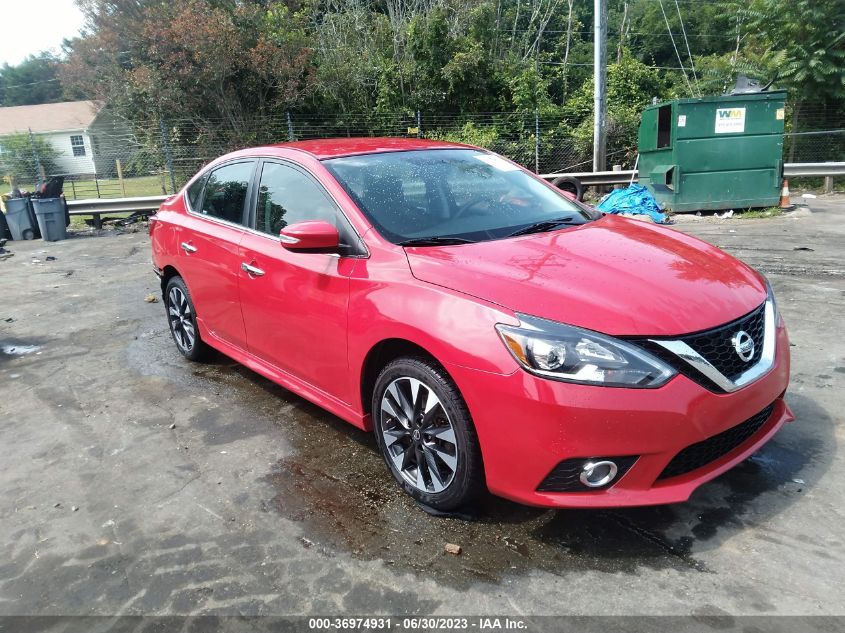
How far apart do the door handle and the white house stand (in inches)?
696

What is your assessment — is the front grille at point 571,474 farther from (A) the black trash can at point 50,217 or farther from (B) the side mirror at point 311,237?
(A) the black trash can at point 50,217

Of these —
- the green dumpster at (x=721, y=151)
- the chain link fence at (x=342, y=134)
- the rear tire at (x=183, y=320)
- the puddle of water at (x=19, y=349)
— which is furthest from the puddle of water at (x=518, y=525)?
the chain link fence at (x=342, y=134)

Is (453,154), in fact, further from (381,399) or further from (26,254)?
(26,254)

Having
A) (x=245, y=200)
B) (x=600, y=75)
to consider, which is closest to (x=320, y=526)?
(x=245, y=200)

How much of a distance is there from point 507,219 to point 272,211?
142 centimetres

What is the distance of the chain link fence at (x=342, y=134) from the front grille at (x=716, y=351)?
15.8 metres

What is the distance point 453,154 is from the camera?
13.4 ft

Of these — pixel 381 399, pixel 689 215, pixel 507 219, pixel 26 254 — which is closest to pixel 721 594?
pixel 381 399

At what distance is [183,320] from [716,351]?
4020 millimetres

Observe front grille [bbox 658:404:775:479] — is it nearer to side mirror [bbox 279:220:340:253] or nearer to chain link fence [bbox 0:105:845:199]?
side mirror [bbox 279:220:340:253]

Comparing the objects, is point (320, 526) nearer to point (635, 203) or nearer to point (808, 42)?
point (635, 203)

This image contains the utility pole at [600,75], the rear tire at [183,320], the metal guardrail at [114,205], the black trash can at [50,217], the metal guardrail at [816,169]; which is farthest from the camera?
the metal guardrail at [114,205]

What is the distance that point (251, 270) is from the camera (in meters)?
3.89

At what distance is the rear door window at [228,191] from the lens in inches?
167
